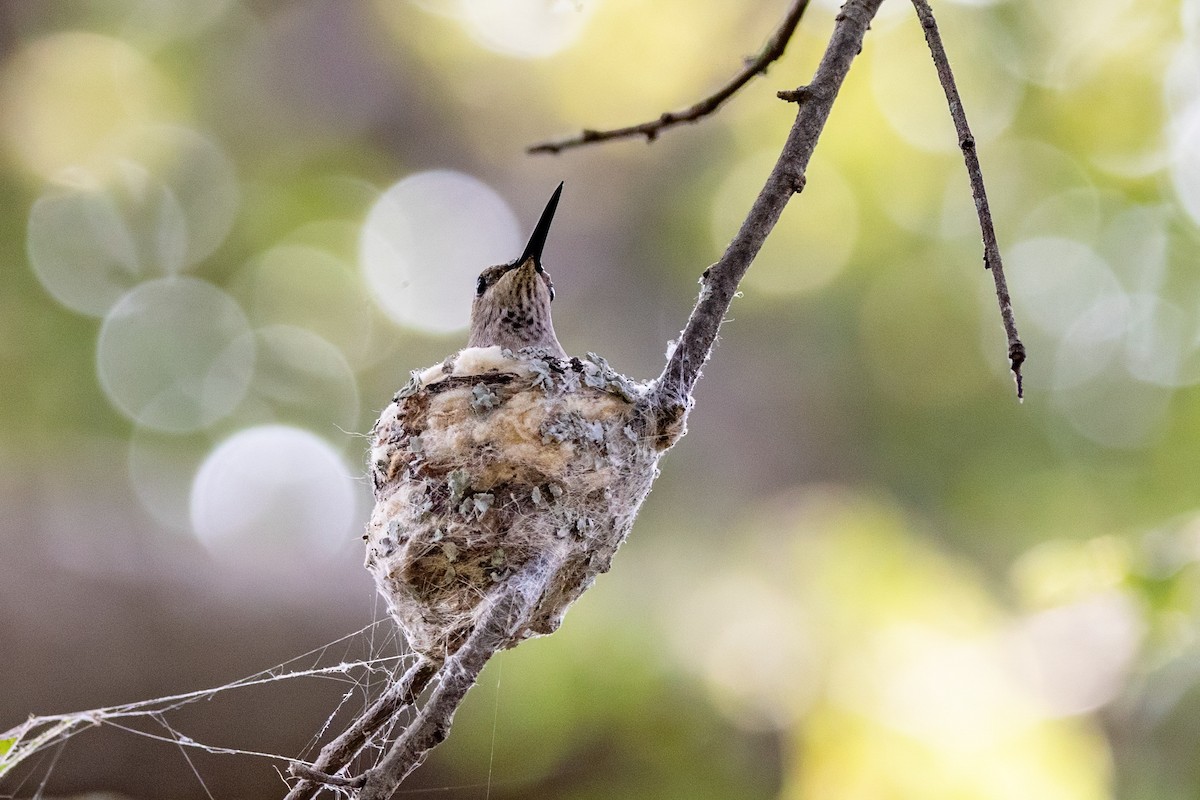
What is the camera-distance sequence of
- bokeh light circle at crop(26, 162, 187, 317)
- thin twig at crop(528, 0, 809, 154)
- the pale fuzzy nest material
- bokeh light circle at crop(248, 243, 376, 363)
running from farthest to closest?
bokeh light circle at crop(248, 243, 376, 363) < bokeh light circle at crop(26, 162, 187, 317) < the pale fuzzy nest material < thin twig at crop(528, 0, 809, 154)

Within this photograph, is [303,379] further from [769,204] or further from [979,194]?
[979,194]

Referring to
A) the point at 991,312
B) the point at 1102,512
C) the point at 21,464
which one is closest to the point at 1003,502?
the point at 1102,512

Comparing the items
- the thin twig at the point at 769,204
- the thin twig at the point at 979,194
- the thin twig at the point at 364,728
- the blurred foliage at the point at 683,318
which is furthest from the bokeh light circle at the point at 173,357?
the thin twig at the point at 979,194

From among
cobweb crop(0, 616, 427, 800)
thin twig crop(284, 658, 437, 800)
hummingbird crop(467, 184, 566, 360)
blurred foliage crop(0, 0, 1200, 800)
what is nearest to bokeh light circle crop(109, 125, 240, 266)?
blurred foliage crop(0, 0, 1200, 800)

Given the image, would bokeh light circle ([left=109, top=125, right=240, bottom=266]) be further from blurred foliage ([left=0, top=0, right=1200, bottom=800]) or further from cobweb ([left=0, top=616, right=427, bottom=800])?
cobweb ([left=0, top=616, right=427, bottom=800])

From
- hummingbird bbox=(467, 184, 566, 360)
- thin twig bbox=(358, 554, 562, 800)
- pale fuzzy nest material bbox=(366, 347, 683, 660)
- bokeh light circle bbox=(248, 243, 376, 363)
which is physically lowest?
thin twig bbox=(358, 554, 562, 800)

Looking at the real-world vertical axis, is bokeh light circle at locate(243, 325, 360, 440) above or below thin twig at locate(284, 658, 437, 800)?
above

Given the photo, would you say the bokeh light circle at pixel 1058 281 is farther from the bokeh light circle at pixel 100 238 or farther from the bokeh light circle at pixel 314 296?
the bokeh light circle at pixel 100 238
